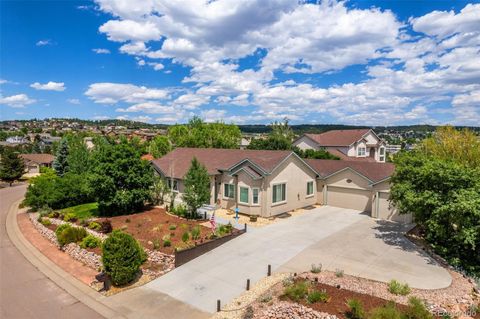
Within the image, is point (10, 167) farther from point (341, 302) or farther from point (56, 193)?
point (341, 302)

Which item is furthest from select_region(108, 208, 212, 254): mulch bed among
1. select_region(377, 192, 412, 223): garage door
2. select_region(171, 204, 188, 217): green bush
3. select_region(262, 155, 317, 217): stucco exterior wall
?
select_region(377, 192, 412, 223): garage door

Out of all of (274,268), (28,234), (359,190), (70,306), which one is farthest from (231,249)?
(28,234)

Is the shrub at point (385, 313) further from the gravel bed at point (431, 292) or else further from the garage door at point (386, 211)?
the garage door at point (386, 211)

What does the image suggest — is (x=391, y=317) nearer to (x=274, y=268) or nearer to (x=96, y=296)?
(x=274, y=268)

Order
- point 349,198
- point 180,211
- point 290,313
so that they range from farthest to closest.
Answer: point 349,198 → point 180,211 → point 290,313

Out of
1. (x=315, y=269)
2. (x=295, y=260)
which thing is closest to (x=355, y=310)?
(x=315, y=269)

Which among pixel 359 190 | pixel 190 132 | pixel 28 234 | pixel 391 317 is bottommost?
pixel 28 234
